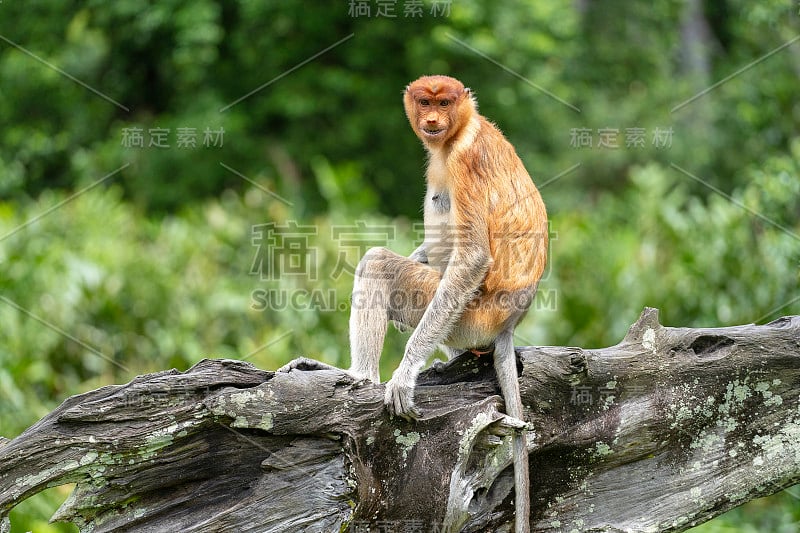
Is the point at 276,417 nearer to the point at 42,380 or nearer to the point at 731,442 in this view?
the point at 731,442

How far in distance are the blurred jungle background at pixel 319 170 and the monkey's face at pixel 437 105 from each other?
2.39 m

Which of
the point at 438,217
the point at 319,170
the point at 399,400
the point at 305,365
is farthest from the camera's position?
the point at 319,170

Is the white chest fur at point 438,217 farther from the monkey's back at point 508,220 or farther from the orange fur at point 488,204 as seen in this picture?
the monkey's back at point 508,220

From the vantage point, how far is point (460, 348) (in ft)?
12.9

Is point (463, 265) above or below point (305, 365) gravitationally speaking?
above

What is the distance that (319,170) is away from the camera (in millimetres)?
9422

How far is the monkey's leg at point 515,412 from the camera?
10.6 ft

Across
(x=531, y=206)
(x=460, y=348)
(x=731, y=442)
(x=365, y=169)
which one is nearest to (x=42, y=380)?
(x=460, y=348)

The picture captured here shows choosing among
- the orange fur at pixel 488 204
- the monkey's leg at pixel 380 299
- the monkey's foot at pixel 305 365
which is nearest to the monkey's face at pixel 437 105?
the orange fur at pixel 488 204

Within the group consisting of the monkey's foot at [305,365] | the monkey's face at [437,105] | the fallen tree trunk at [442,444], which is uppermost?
the monkey's face at [437,105]

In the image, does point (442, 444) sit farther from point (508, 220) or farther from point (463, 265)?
point (508, 220)

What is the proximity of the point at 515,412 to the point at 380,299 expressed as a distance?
773 millimetres

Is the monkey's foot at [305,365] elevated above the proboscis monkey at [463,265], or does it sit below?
below

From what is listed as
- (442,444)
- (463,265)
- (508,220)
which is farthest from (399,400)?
(508,220)
